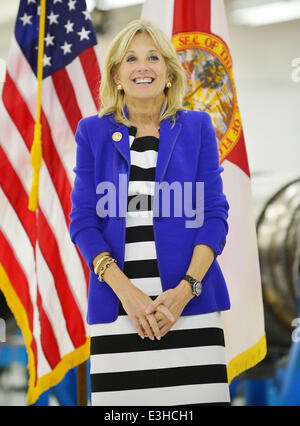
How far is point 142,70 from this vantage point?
50.3 inches

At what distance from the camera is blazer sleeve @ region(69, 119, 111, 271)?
1.21m

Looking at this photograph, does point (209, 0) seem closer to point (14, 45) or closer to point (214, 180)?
point (14, 45)

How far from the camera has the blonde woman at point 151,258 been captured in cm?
120

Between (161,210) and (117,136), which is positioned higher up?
(117,136)

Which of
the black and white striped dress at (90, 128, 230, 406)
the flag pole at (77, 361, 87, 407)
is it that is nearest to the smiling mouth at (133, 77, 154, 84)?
the black and white striped dress at (90, 128, 230, 406)

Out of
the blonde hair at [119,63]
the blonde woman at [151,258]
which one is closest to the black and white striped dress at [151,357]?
the blonde woman at [151,258]

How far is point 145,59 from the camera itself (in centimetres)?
128

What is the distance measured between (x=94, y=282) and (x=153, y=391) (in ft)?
0.91

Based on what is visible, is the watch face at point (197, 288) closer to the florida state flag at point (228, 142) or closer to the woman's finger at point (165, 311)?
the woman's finger at point (165, 311)

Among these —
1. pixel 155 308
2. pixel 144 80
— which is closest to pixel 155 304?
pixel 155 308

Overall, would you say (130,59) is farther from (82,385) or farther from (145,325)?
(82,385)

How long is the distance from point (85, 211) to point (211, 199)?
11.5 inches

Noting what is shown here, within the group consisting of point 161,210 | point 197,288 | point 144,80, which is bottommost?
point 197,288
